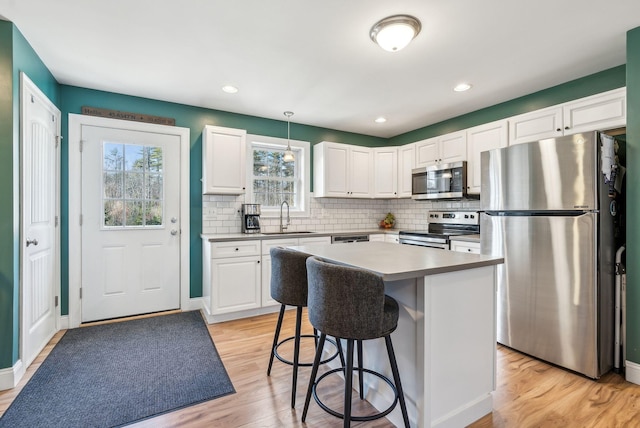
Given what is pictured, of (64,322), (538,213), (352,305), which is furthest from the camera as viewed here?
(64,322)

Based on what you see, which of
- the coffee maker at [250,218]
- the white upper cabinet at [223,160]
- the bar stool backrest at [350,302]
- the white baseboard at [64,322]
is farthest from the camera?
the coffee maker at [250,218]

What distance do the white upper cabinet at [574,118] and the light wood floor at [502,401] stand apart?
6.25ft

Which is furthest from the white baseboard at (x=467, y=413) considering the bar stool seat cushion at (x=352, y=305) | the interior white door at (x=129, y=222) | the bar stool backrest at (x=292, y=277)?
the interior white door at (x=129, y=222)

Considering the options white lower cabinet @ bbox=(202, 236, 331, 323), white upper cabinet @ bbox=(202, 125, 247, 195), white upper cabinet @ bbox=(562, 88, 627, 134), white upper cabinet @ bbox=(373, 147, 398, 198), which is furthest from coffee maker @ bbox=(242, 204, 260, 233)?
white upper cabinet @ bbox=(562, 88, 627, 134)

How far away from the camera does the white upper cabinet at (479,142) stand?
10.6ft

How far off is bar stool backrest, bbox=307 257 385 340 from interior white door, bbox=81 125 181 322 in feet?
8.83

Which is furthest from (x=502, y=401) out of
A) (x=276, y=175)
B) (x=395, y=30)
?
(x=276, y=175)

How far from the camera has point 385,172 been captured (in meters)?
4.64

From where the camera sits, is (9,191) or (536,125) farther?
(536,125)

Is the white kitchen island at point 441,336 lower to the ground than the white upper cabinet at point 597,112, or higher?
lower

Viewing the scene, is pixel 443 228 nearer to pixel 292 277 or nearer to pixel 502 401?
pixel 502 401

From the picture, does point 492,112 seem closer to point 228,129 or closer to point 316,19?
point 316,19

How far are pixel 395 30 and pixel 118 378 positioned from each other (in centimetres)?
300

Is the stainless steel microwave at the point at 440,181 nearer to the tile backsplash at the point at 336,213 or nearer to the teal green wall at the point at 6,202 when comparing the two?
the tile backsplash at the point at 336,213
